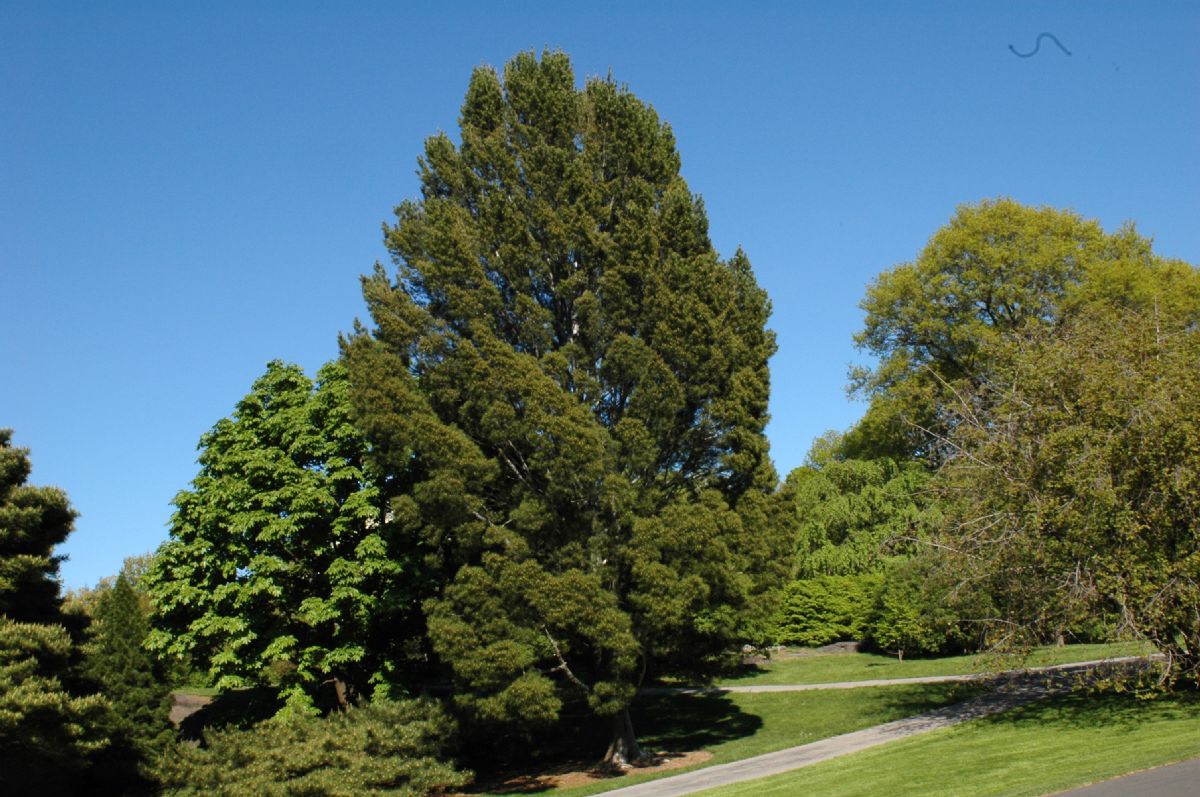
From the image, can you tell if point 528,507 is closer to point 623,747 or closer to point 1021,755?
point 623,747

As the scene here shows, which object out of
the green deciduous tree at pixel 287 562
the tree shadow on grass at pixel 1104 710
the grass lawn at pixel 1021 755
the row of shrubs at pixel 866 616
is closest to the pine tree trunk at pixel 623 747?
the grass lawn at pixel 1021 755

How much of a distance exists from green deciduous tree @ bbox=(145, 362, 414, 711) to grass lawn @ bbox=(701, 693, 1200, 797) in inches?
365

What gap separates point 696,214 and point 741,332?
2.81 m

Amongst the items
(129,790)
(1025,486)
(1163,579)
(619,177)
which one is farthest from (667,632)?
(129,790)

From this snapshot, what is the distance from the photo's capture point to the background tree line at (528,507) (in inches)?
571

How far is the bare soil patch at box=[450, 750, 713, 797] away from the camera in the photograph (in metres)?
17.1

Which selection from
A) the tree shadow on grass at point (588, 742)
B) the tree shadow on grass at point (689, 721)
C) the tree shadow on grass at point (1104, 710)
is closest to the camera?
the tree shadow on grass at point (1104, 710)

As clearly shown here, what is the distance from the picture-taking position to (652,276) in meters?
17.5

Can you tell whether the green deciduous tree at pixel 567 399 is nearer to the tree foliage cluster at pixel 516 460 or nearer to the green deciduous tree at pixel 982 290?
the tree foliage cluster at pixel 516 460

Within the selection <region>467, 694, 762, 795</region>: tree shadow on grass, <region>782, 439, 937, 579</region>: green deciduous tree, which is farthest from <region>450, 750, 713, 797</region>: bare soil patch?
<region>782, 439, 937, 579</region>: green deciduous tree

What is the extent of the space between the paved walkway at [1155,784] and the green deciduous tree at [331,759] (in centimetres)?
1118

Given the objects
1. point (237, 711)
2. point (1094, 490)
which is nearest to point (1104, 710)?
point (1094, 490)

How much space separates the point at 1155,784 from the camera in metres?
8.99

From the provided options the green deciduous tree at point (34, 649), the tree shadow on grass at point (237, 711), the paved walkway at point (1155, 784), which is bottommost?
the paved walkway at point (1155, 784)
